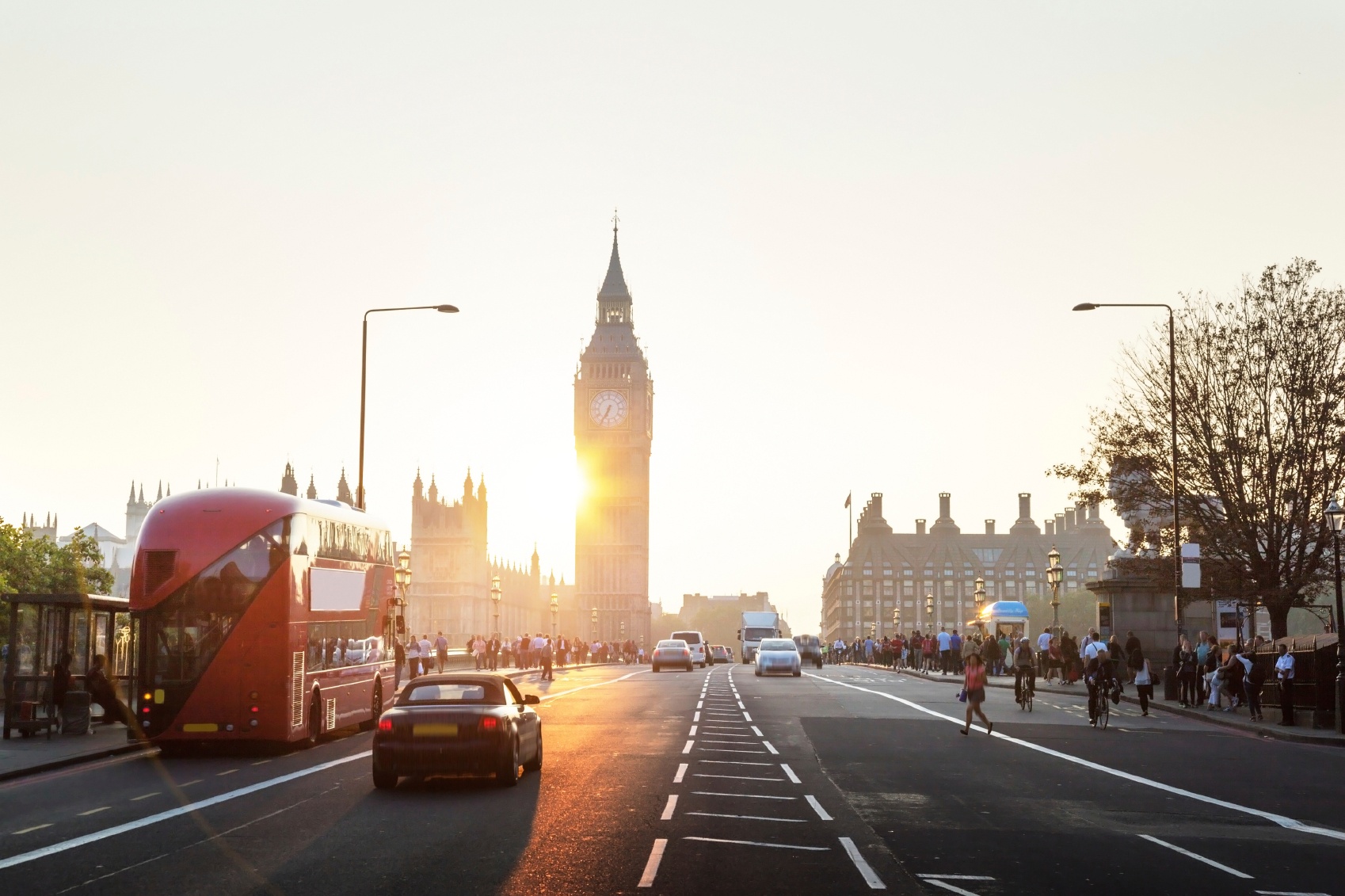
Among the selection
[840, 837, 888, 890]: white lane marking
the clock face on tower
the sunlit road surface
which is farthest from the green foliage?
the clock face on tower

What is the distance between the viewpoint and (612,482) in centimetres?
16938

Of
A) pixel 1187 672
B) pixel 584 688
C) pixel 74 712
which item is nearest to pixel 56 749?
pixel 74 712

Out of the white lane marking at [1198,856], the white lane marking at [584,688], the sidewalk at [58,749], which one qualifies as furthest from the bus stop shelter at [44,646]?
the white lane marking at [1198,856]

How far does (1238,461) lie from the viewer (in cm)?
3956

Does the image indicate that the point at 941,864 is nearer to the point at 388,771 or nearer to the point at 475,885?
the point at 475,885

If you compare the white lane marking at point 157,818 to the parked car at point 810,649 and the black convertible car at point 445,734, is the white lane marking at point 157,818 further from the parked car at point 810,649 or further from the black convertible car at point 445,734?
the parked car at point 810,649

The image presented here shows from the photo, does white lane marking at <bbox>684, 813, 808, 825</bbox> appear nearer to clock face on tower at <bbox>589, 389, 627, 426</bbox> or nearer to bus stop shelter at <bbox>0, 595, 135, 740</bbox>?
bus stop shelter at <bbox>0, 595, 135, 740</bbox>

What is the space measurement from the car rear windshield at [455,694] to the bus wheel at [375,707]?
1080 centimetres

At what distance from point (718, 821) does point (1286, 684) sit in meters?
19.3

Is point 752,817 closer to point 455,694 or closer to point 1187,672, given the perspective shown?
point 455,694

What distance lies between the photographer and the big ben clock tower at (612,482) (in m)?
168

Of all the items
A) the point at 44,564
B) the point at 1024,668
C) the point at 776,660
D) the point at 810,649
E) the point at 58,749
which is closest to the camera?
the point at 58,749

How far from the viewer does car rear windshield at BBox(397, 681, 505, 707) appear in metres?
16.0

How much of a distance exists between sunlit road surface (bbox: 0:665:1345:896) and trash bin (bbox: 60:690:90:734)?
492 centimetres
